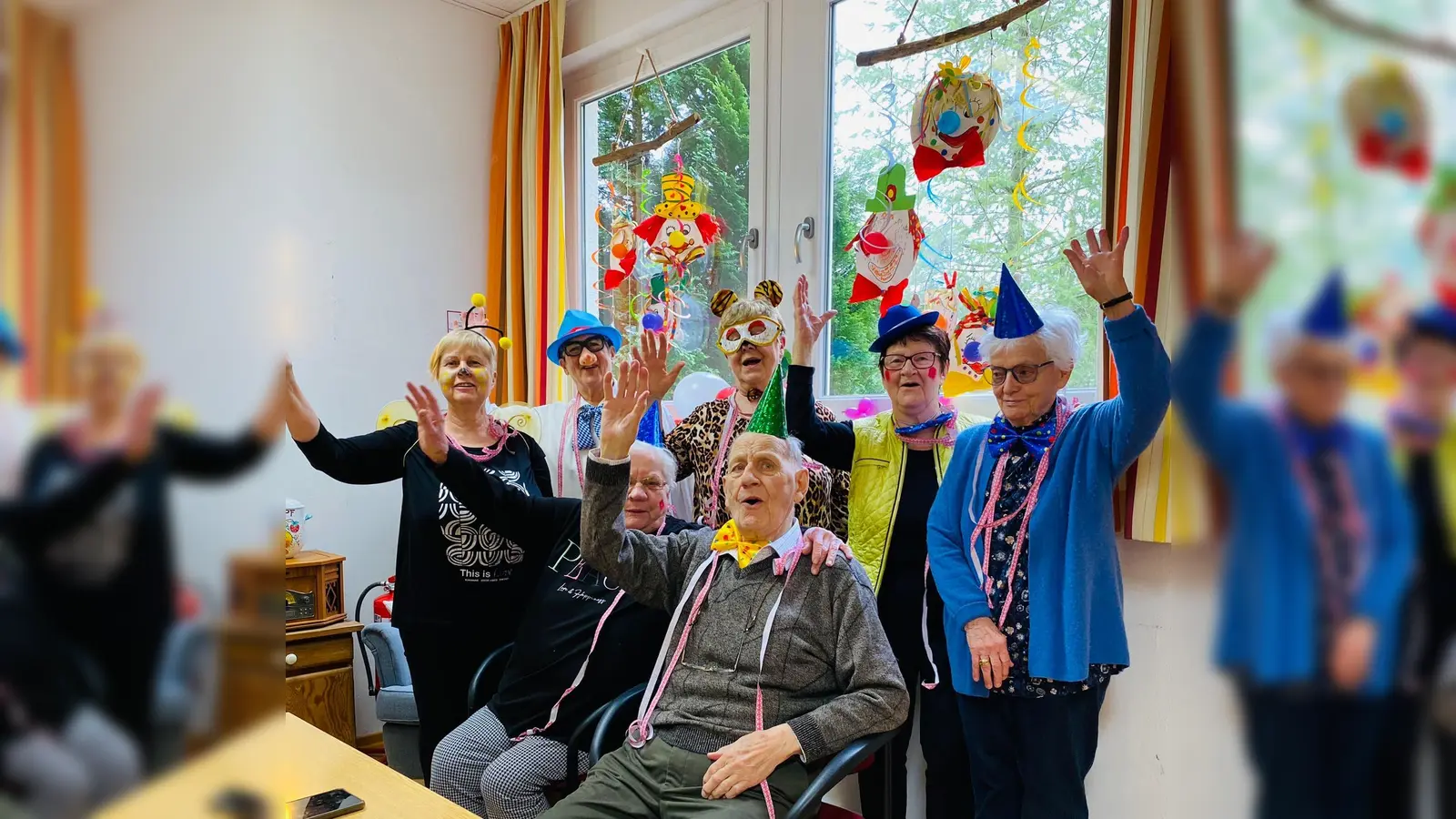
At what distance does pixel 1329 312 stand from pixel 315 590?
3.42m

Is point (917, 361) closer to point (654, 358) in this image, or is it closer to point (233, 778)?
point (654, 358)

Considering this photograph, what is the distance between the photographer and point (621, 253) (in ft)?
11.8

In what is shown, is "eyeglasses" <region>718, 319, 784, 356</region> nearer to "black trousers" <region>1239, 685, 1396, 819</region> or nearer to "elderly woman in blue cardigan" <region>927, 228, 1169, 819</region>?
"elderly woman in blue cardigan" <region>927, 228, 1169, 819</region>

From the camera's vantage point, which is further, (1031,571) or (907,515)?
(907,515)

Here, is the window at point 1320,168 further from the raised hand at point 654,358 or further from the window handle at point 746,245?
the window handle at point 746,245

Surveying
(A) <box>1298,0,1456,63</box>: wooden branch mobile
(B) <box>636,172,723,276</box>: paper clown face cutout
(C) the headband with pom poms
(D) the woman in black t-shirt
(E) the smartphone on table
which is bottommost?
(E) the smartphone on table

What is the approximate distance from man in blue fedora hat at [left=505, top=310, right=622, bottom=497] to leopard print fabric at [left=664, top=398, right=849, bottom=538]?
0.31 m

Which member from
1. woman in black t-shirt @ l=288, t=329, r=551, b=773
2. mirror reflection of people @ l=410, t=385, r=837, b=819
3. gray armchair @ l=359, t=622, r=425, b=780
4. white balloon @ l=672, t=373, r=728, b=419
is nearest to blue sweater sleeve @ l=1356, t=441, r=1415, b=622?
mirror reflection of people @ l=410, t=385, r=837, b=819

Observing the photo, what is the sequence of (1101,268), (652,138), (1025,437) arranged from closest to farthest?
(1101,268)
(1025,437)
(652,138)

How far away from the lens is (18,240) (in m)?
0.10

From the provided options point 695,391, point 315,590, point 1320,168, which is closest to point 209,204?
point 1320,168

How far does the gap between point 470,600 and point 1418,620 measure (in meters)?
2.44

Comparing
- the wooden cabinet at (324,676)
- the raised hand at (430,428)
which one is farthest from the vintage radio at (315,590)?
the raised hand at (430,428)

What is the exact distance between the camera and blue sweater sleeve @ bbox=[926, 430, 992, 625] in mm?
1816
